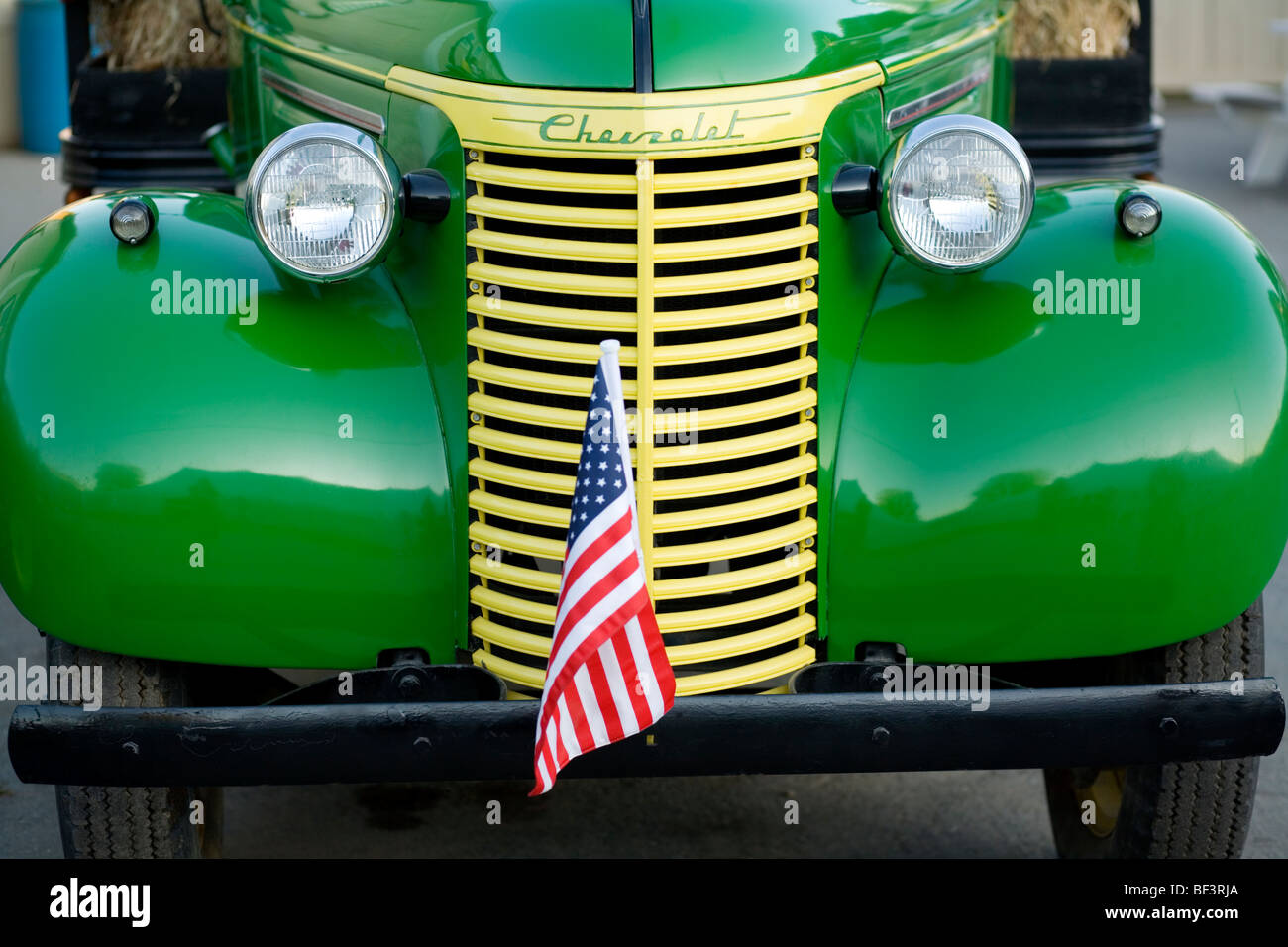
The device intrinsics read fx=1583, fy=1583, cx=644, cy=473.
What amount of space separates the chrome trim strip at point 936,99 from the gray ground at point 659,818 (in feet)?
5.53

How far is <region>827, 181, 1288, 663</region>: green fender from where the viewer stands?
107 inches

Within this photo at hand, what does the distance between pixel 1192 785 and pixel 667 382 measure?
4.18 ft

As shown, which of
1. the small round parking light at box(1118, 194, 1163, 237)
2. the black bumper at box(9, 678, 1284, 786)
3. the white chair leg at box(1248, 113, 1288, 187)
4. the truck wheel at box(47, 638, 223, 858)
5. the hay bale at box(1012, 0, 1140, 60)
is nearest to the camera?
the black bumper at box(9, 678, 1284, 786)

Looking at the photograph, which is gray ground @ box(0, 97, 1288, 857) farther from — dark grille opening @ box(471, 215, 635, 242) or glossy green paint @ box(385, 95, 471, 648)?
dark grille opening @ box(471, 215, 635, 242)

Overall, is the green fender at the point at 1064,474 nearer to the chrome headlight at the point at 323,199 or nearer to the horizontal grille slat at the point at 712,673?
the horizontal grille slat at the point at 712,673

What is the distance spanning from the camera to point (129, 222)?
289 cm

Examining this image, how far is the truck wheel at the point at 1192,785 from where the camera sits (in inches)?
114

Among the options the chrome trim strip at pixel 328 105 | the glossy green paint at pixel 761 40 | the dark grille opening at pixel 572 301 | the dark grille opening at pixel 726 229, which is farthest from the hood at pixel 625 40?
the dark grille opening at pixel 572 301

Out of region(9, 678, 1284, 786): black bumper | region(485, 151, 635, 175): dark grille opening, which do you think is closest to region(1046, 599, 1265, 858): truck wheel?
region(9, 678, 1284, 786): black bumper

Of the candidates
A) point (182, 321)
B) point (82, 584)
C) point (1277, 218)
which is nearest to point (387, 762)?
point (82, 584)

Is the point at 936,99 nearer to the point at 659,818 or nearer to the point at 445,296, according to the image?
the point at 445,296

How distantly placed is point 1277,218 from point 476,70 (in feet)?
28.7

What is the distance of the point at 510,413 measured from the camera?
9.02 feet

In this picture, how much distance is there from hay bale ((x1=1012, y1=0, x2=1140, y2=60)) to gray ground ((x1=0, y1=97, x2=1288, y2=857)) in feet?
10.9
